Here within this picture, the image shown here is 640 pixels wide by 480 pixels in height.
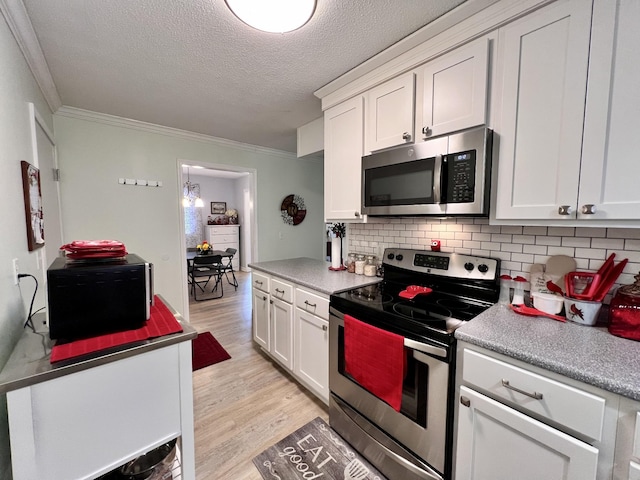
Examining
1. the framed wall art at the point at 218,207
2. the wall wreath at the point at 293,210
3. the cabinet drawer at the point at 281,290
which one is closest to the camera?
the cabinet drawer at the point at 281,290

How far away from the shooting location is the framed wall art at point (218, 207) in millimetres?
7082

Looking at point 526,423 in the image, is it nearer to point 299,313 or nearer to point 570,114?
point 570,114

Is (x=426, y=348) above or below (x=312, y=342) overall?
above

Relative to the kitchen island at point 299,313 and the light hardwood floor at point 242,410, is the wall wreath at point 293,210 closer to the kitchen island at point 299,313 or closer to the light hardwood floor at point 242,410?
the kitchen island at point 299,313

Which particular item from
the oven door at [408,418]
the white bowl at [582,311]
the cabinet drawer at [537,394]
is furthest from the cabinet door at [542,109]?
the oven door at [408,418]

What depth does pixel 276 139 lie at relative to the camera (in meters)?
3.53

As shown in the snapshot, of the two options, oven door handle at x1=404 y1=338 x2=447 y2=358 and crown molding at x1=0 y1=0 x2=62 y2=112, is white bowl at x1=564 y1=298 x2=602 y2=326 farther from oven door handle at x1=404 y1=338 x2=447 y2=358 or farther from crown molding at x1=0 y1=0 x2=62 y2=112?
crown molding at x1=0 y1=0 x2=62 y2=112

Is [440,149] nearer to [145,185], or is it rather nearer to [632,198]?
[632,198]

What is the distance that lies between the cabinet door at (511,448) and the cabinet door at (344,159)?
1.32 m

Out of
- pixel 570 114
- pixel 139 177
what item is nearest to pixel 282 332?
pixel 570 114

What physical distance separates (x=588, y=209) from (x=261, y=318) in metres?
2.40

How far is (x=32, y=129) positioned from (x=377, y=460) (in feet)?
9.30

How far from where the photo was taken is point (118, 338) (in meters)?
1.02

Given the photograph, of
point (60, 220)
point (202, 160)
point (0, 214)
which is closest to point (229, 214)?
point (202, 160)
